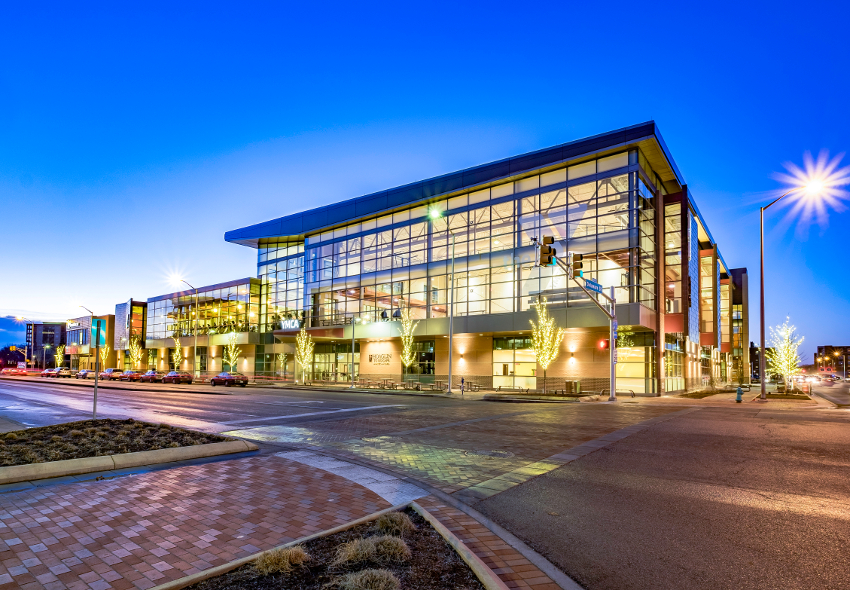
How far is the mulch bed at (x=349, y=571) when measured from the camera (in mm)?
4059

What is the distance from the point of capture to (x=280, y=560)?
4.32 meters

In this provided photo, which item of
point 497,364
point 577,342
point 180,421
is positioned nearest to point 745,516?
point 180,421

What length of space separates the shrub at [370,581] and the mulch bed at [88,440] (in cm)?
711

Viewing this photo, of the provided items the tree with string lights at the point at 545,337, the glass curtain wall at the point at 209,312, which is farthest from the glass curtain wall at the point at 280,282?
the tree with string lights at the point at 545,337

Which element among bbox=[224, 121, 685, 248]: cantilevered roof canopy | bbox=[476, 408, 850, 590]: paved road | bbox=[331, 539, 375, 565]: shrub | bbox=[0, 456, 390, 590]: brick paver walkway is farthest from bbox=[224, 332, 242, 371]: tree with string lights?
bbox=[331, 539, 375, 565]: shrub

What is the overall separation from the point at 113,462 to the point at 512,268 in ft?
111

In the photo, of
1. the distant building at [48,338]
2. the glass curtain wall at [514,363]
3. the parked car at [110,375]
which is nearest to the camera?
the glass curtain wall at [514,363]

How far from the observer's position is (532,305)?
37688mm

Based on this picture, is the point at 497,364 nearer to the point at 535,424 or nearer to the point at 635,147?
the point at 635,147

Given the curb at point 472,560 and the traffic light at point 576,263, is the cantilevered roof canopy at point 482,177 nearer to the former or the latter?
the traffic light at point 576,263

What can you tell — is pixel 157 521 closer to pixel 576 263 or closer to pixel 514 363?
pixel 576 263

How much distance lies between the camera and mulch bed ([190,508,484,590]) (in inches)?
160

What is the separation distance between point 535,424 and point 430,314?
28.1 metres

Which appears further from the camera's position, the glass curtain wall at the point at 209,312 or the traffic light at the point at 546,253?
the glass curtain wall at the point at 209,312
